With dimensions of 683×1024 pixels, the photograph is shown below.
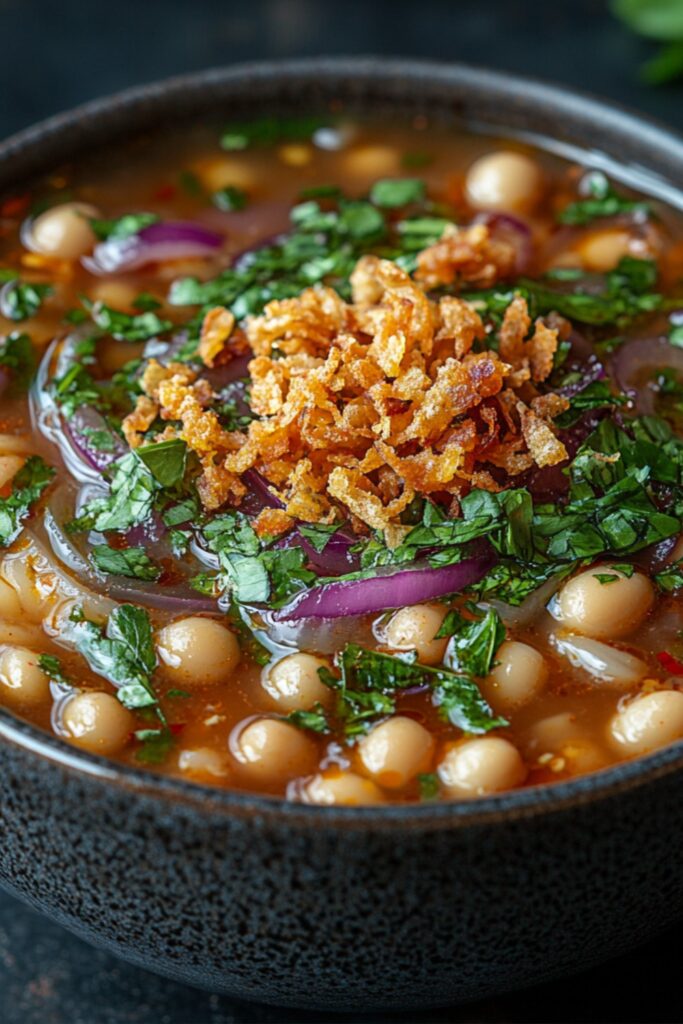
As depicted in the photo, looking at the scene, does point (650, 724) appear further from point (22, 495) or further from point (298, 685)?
point (22, 495)

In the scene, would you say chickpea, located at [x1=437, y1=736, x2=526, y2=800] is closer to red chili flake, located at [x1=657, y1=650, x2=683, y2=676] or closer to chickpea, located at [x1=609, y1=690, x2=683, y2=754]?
chickpea, located at [x1=609, y1=690, x2=683, y2=754]

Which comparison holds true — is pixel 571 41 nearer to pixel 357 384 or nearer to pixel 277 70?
pixel 277 70

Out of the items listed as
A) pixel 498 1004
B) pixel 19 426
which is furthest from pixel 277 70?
pixel 498 1004

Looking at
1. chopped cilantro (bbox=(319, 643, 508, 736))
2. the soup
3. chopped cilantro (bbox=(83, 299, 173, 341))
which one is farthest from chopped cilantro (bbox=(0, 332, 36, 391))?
chopped cilantro (bbox=(319, 643, 508, 736))

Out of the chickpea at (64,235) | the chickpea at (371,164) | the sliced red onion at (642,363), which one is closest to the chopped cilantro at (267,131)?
the chickpea at (371,164)

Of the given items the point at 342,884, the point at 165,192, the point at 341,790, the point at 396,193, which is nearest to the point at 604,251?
the point at 396,193
